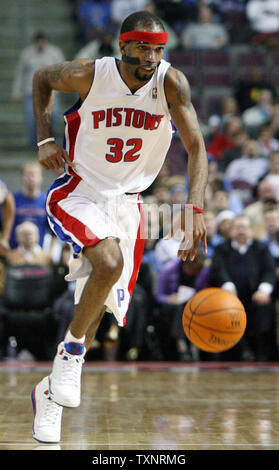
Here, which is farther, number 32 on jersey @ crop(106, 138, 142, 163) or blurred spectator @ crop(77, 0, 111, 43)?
blurred spectator @ crop(77, 0, 111, 43)

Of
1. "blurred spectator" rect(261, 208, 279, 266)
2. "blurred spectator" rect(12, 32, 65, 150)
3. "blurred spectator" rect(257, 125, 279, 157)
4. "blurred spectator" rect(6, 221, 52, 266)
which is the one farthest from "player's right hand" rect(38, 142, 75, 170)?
"blurred spectator" rect(12, 32, 65, 150)

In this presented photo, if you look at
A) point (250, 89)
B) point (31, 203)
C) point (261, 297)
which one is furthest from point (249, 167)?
point (31, 203)

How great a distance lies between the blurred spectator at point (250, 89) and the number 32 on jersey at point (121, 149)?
8.88 m

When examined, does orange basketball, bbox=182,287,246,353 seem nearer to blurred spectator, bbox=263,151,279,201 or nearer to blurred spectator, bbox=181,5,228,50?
blurred spectator, bbox=263,151,279,201

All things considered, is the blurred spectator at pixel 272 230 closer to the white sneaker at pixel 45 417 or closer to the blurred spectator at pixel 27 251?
the blurred spectator at pixel 27 251

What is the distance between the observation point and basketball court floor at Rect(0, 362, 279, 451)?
4.48 m

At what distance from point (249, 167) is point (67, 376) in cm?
775

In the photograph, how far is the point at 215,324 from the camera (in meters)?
5.64

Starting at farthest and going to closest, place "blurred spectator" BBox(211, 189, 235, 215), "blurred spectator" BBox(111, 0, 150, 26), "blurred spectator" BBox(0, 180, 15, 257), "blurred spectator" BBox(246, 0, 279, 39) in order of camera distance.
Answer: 1. "blurred spectator" BBox(111, 0, 150, 26)
2. "blurred spectator" BBox(246, 0, 279, 39)
3. "blurred spectator" BBox(211, 189, 235, 215)
4. "blurred spectator" BBox(0, 180, 15, 257)

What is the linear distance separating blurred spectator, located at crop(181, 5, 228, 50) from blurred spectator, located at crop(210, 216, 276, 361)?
6118 millimetres

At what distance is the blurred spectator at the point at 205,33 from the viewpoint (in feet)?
47.2

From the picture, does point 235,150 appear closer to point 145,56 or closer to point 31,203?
point 31,203

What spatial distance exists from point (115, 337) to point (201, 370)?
1.19 m

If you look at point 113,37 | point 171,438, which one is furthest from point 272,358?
point 113,37
